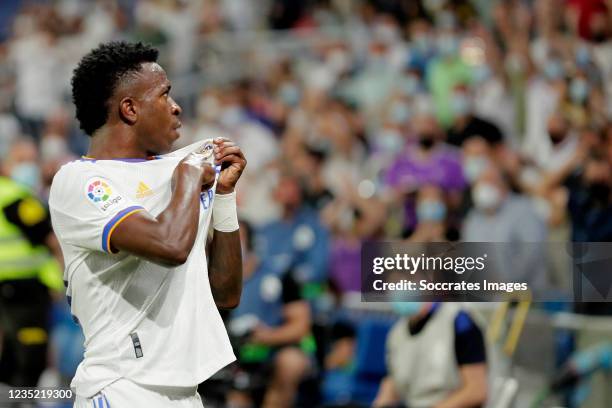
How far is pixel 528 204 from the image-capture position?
27.6ft

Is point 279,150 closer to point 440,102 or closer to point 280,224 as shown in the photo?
point 440,102

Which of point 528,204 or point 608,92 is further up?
point 608,92

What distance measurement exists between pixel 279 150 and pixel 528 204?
12.8 ft

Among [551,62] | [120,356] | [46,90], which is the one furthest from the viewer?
[46,90]

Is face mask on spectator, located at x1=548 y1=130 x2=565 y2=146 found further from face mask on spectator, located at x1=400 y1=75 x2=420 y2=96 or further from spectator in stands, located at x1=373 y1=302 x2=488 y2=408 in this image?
spectator in stands, located at x1=373 y1=302 x2=488 y2=408

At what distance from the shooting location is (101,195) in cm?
347

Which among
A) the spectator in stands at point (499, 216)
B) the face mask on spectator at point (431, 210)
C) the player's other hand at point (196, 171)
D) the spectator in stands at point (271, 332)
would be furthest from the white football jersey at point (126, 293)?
the spectator in stands at point (499, 216)

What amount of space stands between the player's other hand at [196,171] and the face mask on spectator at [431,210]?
143 inches

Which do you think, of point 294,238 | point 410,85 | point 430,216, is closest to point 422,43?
point 410,85

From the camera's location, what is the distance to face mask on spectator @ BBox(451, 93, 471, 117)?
1045 centimetres

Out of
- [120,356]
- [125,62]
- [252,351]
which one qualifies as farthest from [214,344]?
[252,351]

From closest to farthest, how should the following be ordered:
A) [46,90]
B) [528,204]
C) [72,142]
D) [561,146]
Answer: [528,204] → [561,146] → [72,142] → [46,90]

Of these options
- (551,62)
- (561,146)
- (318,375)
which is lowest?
(318,375)

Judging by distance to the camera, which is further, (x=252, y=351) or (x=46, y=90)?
(x=46, y=90)
